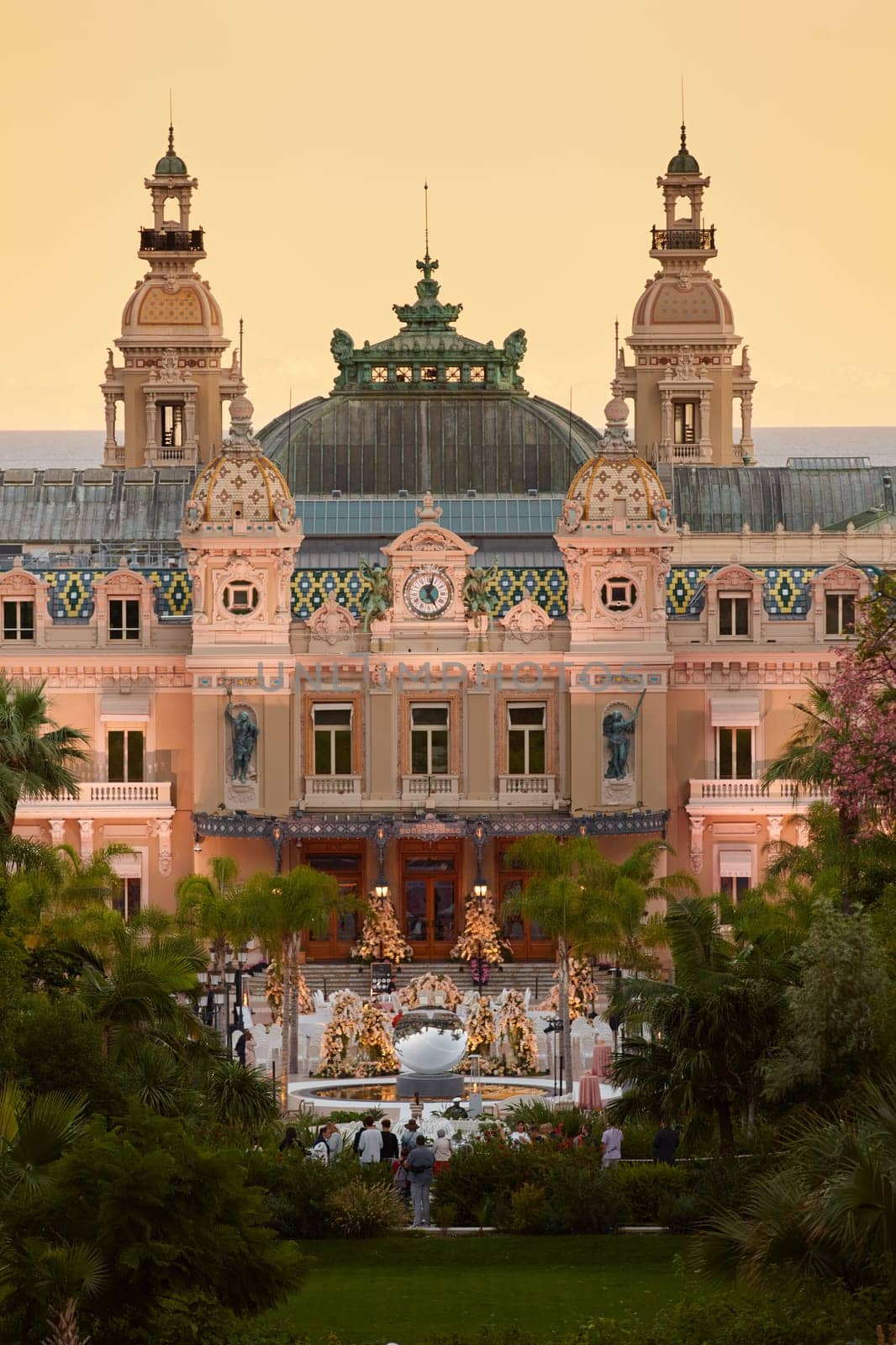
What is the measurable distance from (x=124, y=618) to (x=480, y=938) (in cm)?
1481

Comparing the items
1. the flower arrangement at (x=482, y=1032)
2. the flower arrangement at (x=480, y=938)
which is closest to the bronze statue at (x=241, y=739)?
the flower arrangement at (x=480, y=938)

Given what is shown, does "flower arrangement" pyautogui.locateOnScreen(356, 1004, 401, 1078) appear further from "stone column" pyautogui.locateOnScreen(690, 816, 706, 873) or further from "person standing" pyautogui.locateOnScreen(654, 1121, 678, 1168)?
"stone column" pyautogui.locateOnScreen(690, 816, 706, 873)

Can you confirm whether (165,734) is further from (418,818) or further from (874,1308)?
(874,1308)

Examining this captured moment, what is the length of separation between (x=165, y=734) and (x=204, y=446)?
29221 mm

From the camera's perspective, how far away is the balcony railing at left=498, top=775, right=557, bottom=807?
330ft

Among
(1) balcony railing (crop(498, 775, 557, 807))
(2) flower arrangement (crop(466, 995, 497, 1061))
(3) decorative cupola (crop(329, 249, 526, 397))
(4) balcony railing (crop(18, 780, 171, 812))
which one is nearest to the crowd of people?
(2) flower arrangement (crop(466, 995, 497, 1061))

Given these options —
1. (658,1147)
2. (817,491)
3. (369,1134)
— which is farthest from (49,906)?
(817,491)

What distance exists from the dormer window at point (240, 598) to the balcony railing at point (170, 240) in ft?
104

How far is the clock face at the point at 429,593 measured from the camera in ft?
328

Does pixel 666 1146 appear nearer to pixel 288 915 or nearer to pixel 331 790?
pixel 288 915

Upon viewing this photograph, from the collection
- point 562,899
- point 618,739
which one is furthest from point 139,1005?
point 618,739

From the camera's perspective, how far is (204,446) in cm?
12912

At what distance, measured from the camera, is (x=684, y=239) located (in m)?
127

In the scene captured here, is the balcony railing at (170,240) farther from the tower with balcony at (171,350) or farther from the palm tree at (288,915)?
the palm tree at (288,915)
